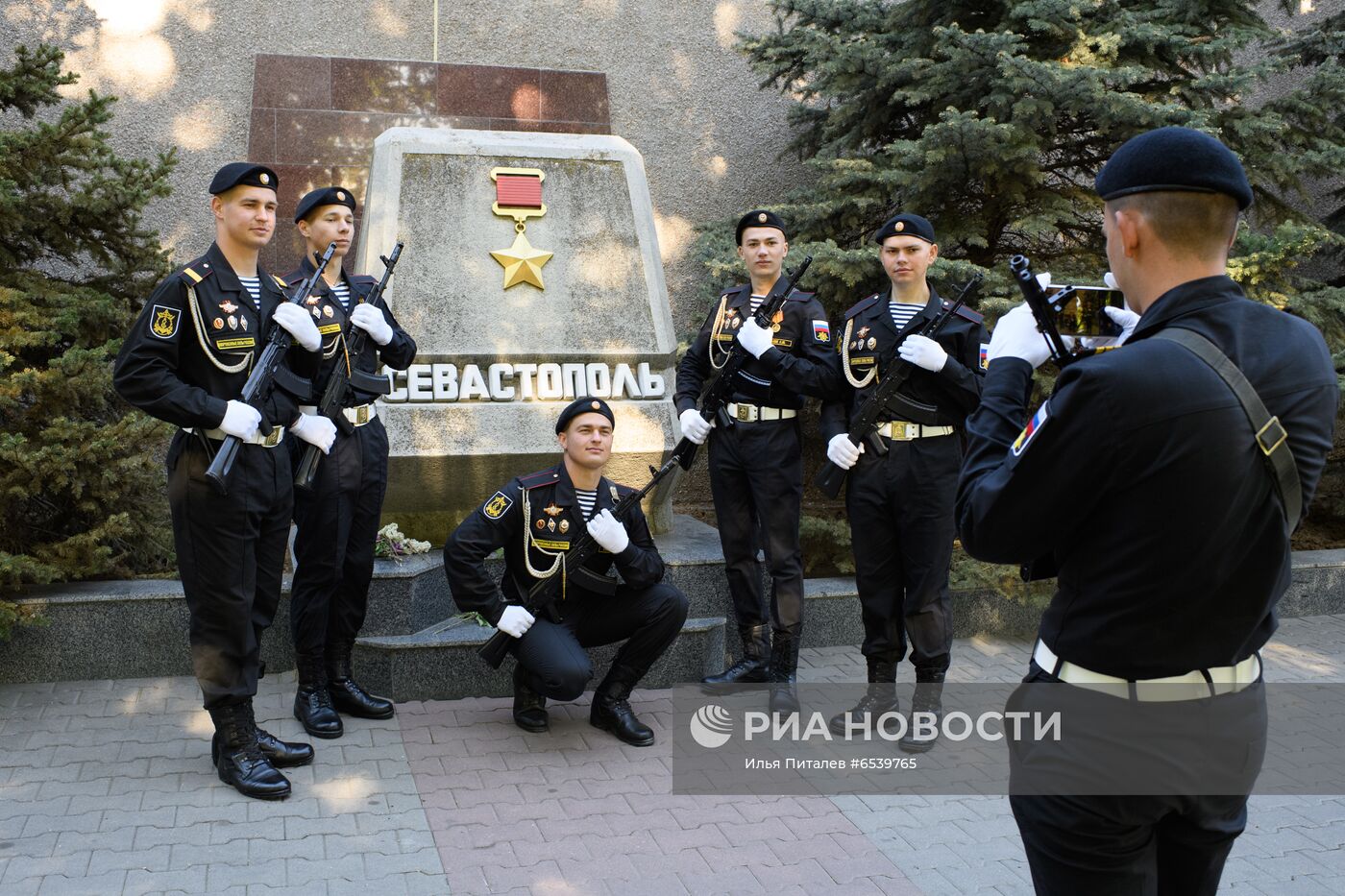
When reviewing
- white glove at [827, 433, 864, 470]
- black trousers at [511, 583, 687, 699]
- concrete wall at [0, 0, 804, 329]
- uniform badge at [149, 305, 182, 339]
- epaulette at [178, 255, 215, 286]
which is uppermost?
concrete wall at [0, 0, 804, 329]

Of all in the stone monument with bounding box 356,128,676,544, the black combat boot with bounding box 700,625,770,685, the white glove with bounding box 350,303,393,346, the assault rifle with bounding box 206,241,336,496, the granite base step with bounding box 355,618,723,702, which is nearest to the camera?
the assault rifle with bounding box 206,241,336,496

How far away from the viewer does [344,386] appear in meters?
4.83

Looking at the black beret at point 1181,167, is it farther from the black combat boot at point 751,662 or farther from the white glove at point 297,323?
the black combat boot at point 751,662

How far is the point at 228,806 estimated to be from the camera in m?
4.07

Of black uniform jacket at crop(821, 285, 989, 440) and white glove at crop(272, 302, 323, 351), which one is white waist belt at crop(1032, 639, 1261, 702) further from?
white glove at crop(272, 302, 323, 351)

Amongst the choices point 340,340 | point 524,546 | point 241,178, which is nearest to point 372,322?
point 340,340

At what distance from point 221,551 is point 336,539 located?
70 centimetres

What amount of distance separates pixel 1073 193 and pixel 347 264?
4.86 meters

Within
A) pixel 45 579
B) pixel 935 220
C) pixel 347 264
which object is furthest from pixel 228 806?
pixel 935 220

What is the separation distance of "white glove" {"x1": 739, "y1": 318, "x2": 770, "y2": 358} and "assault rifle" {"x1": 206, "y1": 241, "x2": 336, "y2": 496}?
1869 mm

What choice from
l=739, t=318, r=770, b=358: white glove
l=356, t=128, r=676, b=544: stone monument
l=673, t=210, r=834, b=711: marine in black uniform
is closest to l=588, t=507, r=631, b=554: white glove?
l=673, t=210, r=834, b=711: marine in black uniform

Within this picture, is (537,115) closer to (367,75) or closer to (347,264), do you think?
(367,75)

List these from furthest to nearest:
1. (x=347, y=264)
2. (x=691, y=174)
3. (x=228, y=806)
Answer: (x=691, y=174) < (x=347, y=264) < (x=228, y=806)

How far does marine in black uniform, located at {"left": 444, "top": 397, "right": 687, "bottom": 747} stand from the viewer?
15.6ft
